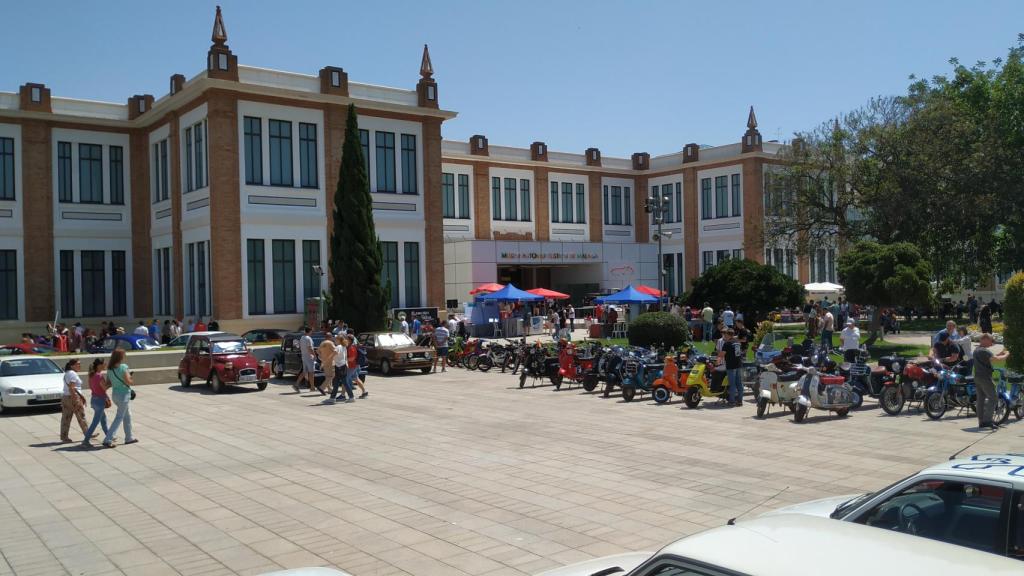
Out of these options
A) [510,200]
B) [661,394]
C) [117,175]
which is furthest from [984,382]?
[510,200]

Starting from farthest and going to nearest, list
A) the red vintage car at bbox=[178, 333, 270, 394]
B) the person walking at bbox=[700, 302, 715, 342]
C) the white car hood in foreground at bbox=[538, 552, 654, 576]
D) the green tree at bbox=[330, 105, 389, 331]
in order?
the green tree at bbox=[330, 105, 389, 331] → the person walking at bbox=[700, 302, 715, 342] → the red vintage car at bbox=[178, 333, 270, 394] → the white car hood in foreground at bbox=[538, 552, 654, 576]

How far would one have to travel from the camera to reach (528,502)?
9.90 m

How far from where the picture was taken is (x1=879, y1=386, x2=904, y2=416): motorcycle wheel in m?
16.0

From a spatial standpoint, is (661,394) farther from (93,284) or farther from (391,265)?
(93,284)

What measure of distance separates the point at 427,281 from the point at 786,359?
2553cm

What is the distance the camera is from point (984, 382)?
46.3 ft

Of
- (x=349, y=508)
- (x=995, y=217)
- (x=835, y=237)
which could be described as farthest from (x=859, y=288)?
(x=349, y=508)

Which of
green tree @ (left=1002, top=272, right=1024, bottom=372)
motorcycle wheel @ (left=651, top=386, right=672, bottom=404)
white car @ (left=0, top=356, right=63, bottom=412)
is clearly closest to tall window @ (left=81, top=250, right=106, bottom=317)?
white car @ (left=0, top=356, right=63, bottom=412)

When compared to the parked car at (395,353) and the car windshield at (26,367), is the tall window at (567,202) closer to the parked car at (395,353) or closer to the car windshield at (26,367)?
the parked car at (395,353)

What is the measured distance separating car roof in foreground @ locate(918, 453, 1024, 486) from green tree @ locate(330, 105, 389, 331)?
30.3 m

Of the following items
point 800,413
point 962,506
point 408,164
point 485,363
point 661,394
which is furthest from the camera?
point 408,164

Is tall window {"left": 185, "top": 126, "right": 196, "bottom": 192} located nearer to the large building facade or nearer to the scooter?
the large building facade

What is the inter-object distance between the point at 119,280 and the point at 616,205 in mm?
34510

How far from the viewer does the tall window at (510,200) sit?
57.8 m
